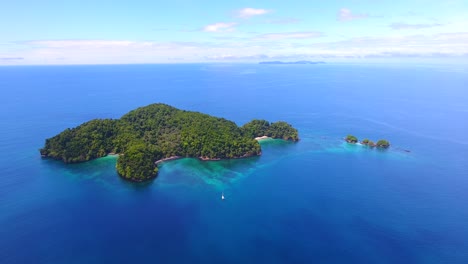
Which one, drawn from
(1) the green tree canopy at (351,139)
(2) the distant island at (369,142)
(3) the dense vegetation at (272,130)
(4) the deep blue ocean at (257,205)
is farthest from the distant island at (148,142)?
(2) the distant island at (369,142)

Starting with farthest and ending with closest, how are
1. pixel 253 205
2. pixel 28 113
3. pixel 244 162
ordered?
pixel 28 113 < pixel 244 162 < pixel 253 205

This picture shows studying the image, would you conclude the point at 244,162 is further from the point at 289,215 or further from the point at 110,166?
the point at 110,166

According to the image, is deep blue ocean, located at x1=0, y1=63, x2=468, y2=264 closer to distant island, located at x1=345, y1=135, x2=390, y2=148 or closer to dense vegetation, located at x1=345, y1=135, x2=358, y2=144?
dense vegetation, located at x1=345, y1=135, x2=358, y2=144

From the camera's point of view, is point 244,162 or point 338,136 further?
point 338,136

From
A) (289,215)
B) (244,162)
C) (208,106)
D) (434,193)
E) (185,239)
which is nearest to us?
(185,239)

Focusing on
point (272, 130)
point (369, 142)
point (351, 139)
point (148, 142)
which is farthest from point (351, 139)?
point (148, 142)

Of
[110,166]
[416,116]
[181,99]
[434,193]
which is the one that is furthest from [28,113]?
[416,116]

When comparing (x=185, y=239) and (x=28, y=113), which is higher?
(x=28, y=113)

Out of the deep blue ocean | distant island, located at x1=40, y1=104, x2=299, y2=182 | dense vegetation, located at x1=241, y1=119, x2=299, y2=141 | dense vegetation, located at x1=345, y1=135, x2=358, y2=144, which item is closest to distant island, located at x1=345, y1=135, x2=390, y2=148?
dense vegetation, located at x1=345, y1=135, x2=358, y2=144
